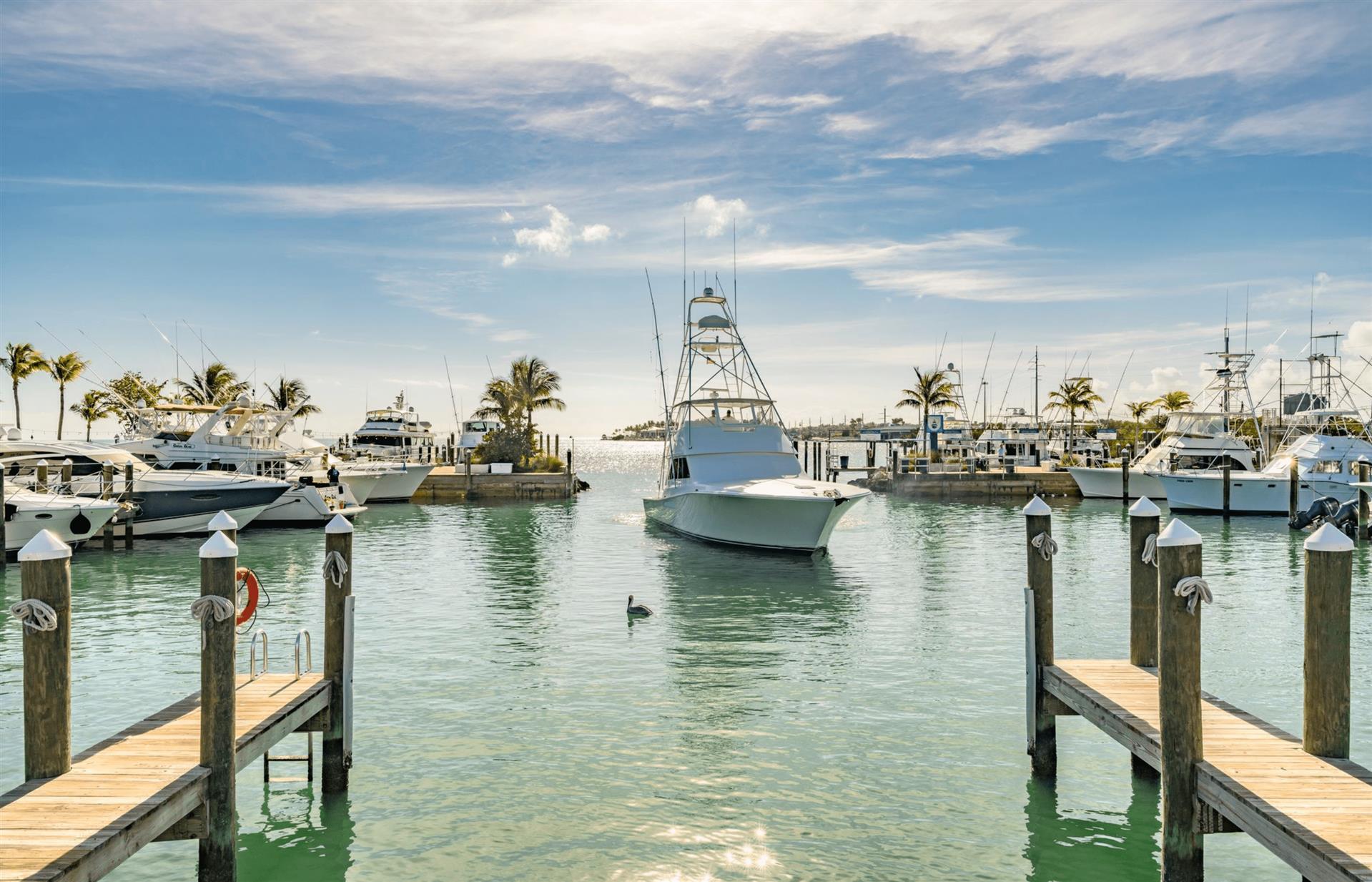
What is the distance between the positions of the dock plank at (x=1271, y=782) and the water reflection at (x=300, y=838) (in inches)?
281

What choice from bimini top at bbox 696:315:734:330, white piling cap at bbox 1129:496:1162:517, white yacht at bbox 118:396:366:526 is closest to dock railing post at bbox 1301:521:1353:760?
white piling cap at bbox 1129:496:1162:517

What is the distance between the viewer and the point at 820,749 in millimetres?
11469

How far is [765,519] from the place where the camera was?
1099 inches

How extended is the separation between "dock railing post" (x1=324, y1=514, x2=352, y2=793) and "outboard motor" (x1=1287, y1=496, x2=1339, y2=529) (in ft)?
125

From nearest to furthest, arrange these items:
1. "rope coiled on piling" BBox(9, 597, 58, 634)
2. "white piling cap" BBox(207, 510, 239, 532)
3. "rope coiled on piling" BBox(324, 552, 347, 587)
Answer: "rope coiled on piling" BBox(9, 597, 58, 634), "white piling cap" BBox(207, 510, 239, 532), "rope coiled on piling" BBox(324, 552, 347, 587)

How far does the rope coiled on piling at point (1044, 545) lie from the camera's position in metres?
10.2

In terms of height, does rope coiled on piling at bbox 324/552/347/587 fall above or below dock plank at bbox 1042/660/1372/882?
above

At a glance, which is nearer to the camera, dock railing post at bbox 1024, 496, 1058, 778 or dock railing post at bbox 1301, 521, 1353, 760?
dock railing post at bbox 1301, 521, 1353, 760

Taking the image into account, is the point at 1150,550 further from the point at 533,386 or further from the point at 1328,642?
the point at 533,386

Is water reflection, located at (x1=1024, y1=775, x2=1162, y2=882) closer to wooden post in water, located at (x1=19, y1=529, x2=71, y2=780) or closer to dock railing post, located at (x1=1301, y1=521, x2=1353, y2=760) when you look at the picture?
dock railing post, located at (x1=1301, y1=521, x2=1353, y2=760)

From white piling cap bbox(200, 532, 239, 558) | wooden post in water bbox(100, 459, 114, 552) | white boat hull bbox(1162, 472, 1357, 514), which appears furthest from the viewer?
white boat hull bbox(1162, 472, 1357, 514)

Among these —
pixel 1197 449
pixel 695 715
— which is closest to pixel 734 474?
pixel 695 715

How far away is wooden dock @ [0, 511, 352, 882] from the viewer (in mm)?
5891

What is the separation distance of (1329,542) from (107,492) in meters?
35.5
